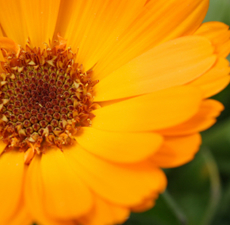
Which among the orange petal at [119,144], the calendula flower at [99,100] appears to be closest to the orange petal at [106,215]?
the calendula flower at [99,100]

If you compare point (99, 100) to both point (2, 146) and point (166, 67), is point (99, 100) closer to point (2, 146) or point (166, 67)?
point (166, 67)

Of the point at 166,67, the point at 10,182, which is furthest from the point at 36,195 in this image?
the point at 166,67

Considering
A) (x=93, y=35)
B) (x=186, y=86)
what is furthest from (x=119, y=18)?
(x=186, y=86)

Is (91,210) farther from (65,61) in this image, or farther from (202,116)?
(65,61)

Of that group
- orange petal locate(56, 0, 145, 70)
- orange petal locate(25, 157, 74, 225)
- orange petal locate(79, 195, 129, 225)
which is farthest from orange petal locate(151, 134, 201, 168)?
orange petal locate(56, 0, 145, 70)

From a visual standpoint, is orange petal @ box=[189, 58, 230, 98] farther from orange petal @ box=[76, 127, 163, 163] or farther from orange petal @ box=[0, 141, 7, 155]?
orange petal @ box=[0, 141, 7, 155]
